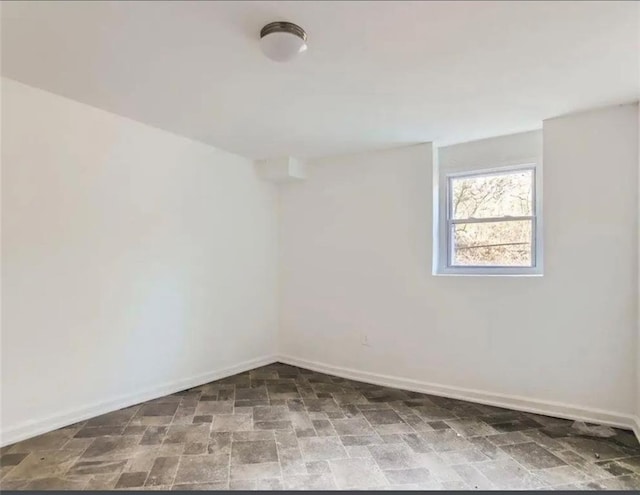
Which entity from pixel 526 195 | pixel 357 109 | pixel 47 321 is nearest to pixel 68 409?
pixel 47 321

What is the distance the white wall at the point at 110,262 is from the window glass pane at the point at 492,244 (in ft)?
7.41

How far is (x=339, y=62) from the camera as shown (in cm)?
218

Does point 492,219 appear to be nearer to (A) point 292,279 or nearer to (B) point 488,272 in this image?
(B) point 488,272

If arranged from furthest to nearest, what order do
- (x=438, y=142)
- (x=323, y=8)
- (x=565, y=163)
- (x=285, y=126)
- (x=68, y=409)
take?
(x=438, y=142)
(x=285, y=126)
(x=565, y=163)
(x=68, y=409)
(x=323, y=8)

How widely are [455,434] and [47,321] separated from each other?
297 cm

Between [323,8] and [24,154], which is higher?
[323,8]

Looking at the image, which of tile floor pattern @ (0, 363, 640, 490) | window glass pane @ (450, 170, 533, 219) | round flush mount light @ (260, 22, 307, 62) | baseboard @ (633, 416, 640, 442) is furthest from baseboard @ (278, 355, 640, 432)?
round flush mount light @ (260, 22, 307, 62)

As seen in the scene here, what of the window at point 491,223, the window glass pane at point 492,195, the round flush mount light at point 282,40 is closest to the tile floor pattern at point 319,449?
the window at point 491,223

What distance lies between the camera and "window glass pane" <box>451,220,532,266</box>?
330 cm

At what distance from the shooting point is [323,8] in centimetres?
171

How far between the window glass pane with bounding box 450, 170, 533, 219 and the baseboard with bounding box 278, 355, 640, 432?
1577 millimetres

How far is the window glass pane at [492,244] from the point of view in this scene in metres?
3.30

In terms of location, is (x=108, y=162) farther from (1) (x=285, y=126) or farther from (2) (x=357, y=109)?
(2) (x=357, y=109)

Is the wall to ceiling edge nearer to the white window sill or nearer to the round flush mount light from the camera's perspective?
the white window sill
